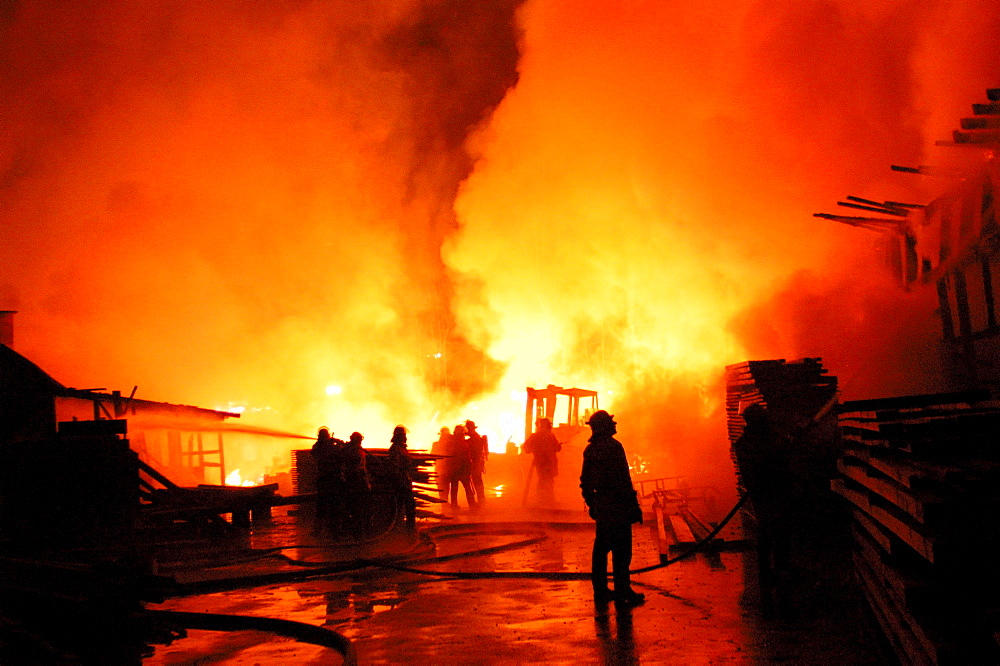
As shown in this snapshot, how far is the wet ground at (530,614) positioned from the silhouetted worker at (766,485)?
26 cm

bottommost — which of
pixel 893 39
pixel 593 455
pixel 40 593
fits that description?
pixel 40 593

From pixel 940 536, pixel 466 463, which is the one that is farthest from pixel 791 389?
pixel 466 463

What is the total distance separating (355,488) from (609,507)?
17.7 feet

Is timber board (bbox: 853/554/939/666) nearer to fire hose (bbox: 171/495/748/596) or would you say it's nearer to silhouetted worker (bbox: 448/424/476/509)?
fire hose (bbox: 171/495/748/596)

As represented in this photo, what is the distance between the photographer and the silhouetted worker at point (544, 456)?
55.1 feet

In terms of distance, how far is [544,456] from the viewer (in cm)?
1700

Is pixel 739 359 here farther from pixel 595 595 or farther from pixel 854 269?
pixel 595 595

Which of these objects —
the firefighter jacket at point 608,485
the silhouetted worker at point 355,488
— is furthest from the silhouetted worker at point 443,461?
the firefighter jacket at point 608,485

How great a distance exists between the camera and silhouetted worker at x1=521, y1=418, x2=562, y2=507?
1678cm

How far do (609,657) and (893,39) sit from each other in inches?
516

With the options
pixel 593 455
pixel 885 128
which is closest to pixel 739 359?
pixel 885 128

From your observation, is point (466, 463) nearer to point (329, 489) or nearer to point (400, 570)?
point (329, 489)

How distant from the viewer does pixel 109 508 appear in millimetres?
9008

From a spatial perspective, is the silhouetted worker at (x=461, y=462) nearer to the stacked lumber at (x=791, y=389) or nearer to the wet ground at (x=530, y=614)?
the wet ground at (x=530, y=614)
